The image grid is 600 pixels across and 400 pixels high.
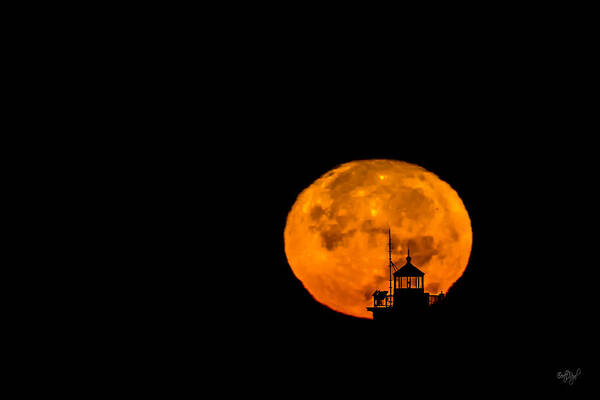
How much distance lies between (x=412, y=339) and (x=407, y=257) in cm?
131

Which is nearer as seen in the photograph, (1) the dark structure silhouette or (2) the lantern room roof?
(1) the dark structure silhouette

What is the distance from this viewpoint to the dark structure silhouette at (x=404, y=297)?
17.4 m

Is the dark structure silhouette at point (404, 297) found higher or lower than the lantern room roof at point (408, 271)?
lower

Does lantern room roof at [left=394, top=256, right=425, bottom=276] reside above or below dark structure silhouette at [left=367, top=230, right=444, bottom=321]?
above

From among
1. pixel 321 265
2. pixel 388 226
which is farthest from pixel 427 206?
pixel 321 265

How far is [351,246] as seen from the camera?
18.3 m

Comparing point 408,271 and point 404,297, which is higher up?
point 408,271

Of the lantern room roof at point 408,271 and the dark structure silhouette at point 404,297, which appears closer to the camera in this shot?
the dark structure silhouette at point 404,297

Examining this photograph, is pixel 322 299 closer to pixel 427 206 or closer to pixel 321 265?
pixel 321 265

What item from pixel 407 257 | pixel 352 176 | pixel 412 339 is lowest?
pixel 412 339

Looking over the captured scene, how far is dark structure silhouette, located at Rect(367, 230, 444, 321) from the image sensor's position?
17422mm

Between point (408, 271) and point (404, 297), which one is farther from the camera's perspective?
point (408, 271)

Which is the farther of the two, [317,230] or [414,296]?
[317,230]

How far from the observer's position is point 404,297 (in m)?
17.4
